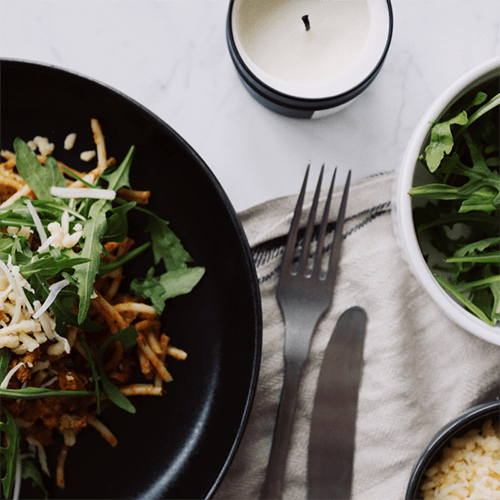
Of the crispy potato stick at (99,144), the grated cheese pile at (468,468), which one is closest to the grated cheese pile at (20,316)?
the crispy potato stick at (99,144)

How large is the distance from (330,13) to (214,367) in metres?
0.69

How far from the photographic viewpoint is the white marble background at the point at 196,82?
36.8 inches

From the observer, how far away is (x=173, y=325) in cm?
88

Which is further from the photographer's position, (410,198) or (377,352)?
(377,352)

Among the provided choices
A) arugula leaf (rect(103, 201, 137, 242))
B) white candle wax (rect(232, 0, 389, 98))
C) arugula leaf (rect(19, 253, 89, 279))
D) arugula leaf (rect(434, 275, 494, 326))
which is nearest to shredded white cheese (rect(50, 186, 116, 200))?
arugula leaf (rect(103, 201, 137, 242))

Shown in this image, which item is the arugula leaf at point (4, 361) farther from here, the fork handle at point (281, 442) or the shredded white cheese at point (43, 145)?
the fork handle at point (281, 442)

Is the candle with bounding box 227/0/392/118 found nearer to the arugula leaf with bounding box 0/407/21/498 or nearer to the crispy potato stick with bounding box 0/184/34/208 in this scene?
the crispy potato stick with bounding box 0/184/34/208

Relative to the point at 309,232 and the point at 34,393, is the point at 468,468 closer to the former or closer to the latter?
the point at 309,232

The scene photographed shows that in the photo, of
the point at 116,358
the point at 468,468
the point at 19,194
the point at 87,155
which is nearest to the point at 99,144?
the point at 87,155

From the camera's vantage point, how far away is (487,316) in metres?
0.81

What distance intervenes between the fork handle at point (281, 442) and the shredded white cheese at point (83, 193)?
47cm

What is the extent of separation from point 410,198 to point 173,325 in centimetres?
48

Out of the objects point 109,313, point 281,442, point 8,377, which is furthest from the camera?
point 281,442

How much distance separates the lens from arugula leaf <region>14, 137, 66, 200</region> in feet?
2.62
